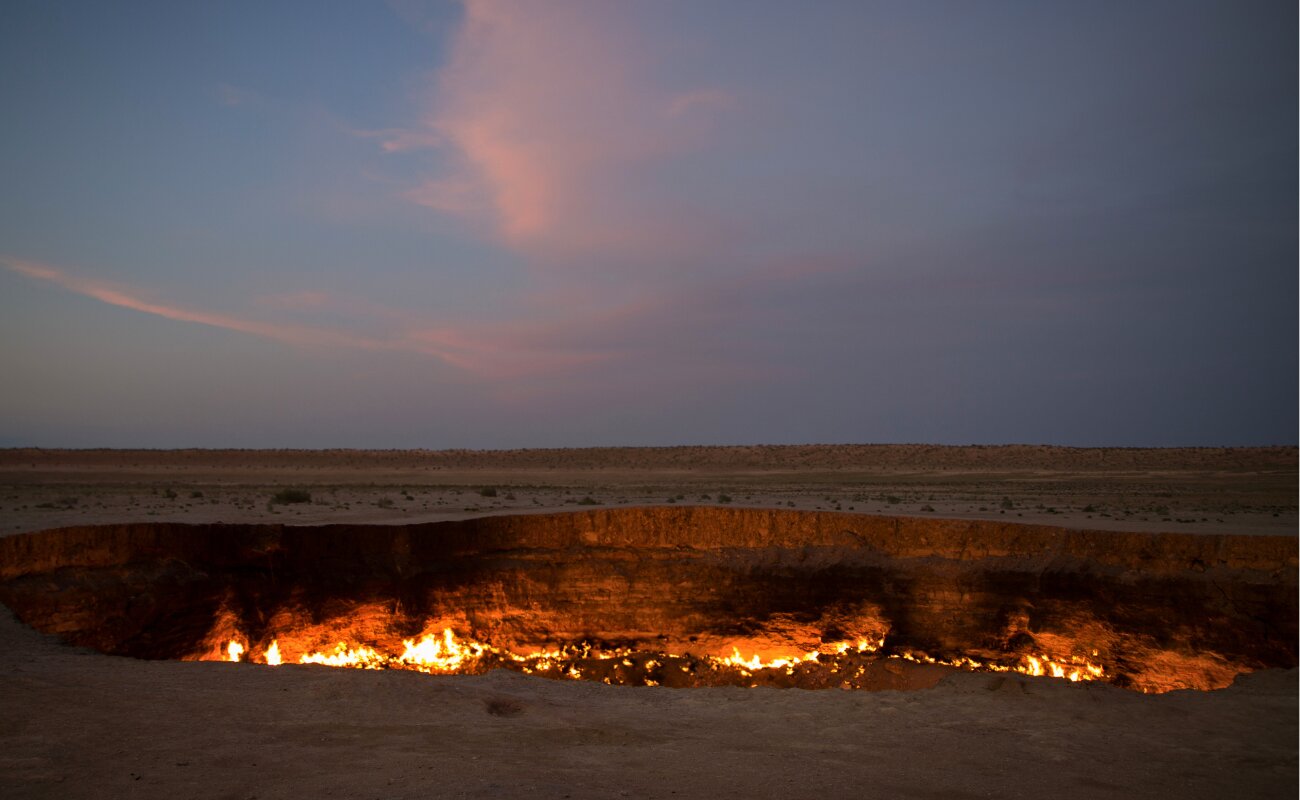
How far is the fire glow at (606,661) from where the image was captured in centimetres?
1301

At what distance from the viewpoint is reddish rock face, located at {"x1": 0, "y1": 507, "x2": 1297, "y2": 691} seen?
36.3 ft

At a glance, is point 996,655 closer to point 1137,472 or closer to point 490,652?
point 490,652

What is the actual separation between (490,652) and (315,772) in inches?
374

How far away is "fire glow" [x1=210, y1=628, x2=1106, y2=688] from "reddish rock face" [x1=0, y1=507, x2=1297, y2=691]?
7 centimetres

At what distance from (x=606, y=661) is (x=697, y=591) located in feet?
6.58

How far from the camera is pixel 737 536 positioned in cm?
1462

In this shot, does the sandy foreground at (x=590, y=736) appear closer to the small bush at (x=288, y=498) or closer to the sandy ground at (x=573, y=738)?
the sandy ground at (x=573, y=738)

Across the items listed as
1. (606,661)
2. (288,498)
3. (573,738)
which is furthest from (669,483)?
(573,738)

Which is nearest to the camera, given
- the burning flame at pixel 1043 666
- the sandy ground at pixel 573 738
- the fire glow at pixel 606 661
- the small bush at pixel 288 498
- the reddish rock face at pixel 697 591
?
the sandy ground at pixel 573 738

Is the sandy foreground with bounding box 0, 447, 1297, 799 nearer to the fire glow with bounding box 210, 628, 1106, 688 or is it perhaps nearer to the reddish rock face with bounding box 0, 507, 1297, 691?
the reddish rock face with bounding box 0, 507, 1297, 691

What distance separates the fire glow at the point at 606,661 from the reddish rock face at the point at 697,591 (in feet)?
0.24

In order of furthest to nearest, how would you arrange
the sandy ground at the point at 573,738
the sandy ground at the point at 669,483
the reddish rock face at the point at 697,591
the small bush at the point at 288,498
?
1. the small bush at the point at 288,498
2. the sandy ground at the point at 669,483
3. the reddish rock face at the point at 697,591
4. the sandy ground at the point at 573,738

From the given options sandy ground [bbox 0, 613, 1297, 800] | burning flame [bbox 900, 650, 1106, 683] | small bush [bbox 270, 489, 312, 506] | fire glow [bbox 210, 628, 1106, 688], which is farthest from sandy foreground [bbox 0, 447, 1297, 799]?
small bush [bbox 270, 489, 312, 506]

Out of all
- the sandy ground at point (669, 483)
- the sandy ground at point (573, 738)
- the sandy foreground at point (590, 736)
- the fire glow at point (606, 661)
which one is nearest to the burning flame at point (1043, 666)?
the fire glow at point (606, 661)
